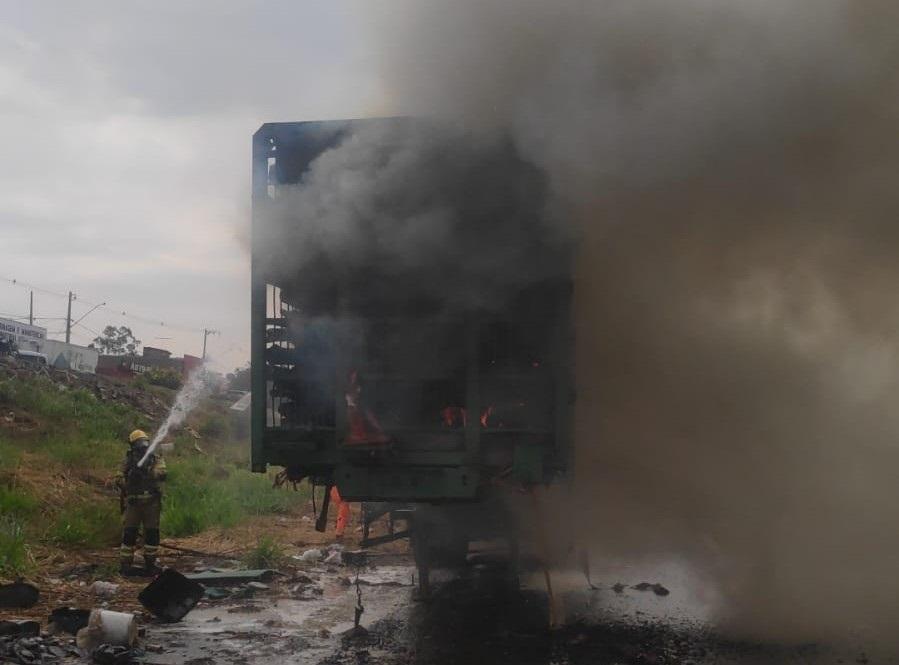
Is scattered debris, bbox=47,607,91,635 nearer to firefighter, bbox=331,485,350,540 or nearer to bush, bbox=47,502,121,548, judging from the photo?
firefighter, bbox=331,485,350,540

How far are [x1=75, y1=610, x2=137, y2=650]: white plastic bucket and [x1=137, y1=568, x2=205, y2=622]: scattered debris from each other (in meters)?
0.92

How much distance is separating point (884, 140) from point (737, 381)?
6.47ft

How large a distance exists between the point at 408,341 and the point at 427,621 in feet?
7.30

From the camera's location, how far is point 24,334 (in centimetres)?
4391

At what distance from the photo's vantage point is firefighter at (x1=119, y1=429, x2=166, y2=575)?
341 inches

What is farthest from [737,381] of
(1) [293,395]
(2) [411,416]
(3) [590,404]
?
(1) [293,395]

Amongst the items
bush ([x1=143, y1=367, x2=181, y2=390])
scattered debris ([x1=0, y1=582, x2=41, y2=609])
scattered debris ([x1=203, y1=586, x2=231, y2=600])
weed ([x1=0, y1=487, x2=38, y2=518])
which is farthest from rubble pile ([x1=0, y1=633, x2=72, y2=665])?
bush ([x1=143, y1=367, x2=181, y2=390])

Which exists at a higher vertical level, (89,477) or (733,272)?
(733,272)

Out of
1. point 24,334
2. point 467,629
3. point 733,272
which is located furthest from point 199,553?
point 24,334

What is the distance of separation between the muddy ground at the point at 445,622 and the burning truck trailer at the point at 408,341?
1015mm

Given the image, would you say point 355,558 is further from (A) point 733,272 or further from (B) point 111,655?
(A) point 733,272

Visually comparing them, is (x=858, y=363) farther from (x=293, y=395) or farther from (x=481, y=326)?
(x=293, y=395)

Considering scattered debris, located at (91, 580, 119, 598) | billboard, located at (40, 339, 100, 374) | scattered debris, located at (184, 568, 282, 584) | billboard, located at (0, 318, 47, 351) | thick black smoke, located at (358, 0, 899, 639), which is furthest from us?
billboard, located at (40, 339, 100, 374)

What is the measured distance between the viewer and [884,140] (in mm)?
6059
